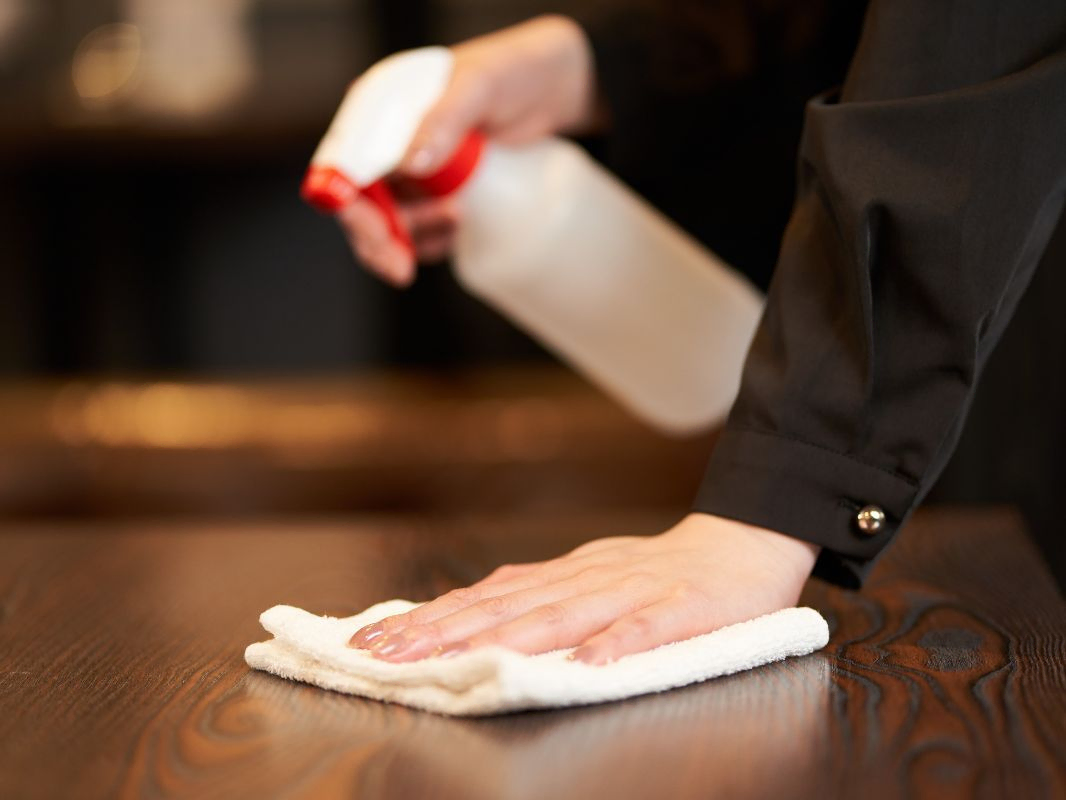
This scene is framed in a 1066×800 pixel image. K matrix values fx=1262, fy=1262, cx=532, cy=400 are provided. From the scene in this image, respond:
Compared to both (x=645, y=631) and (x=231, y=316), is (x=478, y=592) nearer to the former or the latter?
(x=645, y=631)

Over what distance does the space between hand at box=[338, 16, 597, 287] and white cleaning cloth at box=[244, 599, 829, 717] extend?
1.10 ft

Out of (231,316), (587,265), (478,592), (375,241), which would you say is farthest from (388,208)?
(231,316)

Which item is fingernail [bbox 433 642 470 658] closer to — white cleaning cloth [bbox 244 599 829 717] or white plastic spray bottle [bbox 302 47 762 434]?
white cleaning cloth [bbox 244 599 829 717]

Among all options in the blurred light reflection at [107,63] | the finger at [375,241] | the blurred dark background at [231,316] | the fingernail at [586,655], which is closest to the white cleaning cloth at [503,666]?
the fingernail at [586,655]

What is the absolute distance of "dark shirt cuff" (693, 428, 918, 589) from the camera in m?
0.58

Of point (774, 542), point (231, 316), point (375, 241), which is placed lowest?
point (231, 316)

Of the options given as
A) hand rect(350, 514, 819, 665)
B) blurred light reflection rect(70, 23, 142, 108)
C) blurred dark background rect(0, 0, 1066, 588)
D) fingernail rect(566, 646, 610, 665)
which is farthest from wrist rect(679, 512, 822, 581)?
blurred light reflection rect(70, 23, 142, 108)

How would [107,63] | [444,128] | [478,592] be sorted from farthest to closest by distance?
[107,63] → [444,128] → [478,592]

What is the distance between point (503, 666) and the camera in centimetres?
44

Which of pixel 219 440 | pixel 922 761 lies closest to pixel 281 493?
pixel 219 440

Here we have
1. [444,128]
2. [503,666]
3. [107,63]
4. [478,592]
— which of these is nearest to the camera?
[503,666]

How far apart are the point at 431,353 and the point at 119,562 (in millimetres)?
1370

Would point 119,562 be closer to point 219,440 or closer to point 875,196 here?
point 875,196

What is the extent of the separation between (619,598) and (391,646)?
10cm
